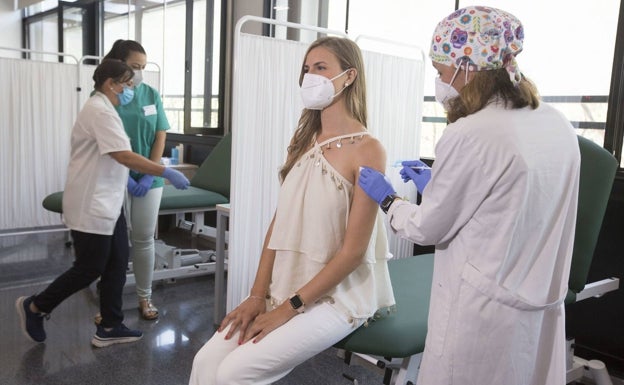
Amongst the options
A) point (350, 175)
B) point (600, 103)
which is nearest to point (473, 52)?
point (350, 175)

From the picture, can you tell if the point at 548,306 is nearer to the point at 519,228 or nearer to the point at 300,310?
the point at 519,228

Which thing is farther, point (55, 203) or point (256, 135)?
point (55, 203)

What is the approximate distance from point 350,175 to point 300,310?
38 centimetres

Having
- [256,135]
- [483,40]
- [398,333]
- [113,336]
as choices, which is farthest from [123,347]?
[483,40]

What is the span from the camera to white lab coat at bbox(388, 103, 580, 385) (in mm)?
1043

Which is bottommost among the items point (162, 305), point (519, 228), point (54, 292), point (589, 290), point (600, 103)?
point (162, 305)

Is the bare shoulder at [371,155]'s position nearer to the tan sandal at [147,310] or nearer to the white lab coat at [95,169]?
the white lab coat at [95,169]

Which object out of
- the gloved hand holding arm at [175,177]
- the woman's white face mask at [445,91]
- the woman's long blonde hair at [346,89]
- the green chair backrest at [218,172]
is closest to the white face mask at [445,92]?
the woman's white face mask at [445,91]

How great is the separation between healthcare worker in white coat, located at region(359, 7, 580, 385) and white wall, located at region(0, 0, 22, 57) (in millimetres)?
8917

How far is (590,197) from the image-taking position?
5.55ft

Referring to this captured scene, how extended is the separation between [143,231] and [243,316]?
1454 millimetres

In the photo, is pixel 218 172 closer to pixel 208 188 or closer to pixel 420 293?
pixel 208 188

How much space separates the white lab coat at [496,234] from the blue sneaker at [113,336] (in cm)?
175

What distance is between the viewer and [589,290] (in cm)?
186
